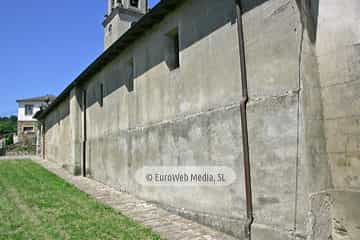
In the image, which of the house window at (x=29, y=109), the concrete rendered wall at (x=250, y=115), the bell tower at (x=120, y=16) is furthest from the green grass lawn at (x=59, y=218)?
the house window at (x=29, y=109)

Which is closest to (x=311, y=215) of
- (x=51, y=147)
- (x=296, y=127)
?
(x=296, y=127)

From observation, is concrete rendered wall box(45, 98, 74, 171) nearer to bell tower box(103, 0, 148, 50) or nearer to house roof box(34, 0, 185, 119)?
house roof box(34, 0, 185, 119)

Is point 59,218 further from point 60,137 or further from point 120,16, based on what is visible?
point 120,16

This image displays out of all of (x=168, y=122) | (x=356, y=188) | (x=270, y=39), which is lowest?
(x=356, y=188)

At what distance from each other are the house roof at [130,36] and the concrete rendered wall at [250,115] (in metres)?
0.22

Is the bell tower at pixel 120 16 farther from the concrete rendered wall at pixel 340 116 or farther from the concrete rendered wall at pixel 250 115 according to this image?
the concrete rendered wall at pixel 340 116

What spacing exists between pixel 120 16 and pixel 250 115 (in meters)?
22.3

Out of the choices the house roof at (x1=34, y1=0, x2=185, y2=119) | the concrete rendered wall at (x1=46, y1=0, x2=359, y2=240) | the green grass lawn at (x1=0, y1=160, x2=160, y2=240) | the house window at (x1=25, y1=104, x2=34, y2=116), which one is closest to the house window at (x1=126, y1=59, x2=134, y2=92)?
the house roof at (x1=34, y1=0, x2=185, y2=119)

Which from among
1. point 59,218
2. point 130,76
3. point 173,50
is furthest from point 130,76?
point 59,218

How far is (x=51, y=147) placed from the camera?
73.4 feet

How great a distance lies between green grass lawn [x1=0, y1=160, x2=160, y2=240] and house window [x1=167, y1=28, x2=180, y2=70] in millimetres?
3846

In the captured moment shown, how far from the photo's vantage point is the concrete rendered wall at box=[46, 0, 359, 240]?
4.05 meters

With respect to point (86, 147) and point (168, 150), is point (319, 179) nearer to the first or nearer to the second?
point (168, 150)

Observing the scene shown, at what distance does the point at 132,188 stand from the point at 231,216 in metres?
4.60
